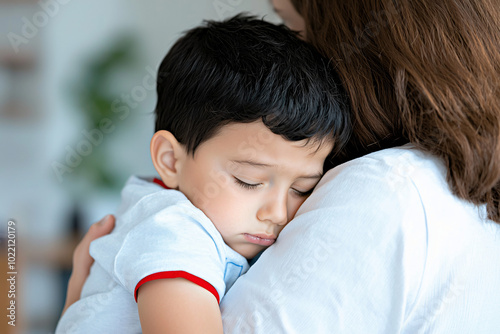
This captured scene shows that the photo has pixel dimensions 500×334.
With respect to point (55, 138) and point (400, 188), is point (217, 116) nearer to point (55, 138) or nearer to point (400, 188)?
point (400, 188)

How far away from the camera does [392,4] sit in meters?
0.92

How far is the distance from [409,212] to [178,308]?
0.38 metres

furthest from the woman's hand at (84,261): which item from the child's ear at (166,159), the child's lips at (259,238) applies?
the child's lips at (259,238)

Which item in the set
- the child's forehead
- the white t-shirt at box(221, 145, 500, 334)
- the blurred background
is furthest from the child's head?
the blurred background

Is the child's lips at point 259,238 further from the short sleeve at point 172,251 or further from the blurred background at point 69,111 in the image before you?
the blurred background at point 69,111

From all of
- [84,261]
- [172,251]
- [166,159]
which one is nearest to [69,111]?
[84,261]

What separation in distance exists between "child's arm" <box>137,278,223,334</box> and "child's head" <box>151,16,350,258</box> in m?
0.20

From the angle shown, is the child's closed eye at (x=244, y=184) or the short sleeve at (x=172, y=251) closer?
the short sleeve at (x=172, y=251)

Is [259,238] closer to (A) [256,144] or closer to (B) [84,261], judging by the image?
(A) [256,144]

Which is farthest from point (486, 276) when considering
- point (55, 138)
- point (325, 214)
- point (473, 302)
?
point (55, 138)

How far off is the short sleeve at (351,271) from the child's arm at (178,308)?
0.13 ft

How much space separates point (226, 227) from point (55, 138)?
10.0ft

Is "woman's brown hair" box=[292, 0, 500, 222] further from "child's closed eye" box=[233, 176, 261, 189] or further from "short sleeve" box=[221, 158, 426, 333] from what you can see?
"child's closed eye" box=[233, 176, 261, 189]

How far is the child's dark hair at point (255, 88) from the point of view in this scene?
3.12ft
